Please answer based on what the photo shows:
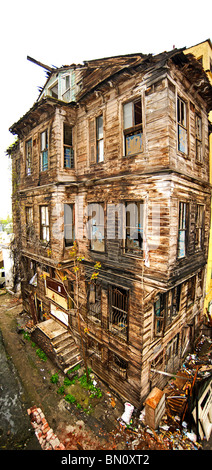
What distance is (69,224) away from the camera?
10.0 metres

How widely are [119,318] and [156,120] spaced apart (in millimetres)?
7952

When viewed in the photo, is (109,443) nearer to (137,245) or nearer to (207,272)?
(137,245)

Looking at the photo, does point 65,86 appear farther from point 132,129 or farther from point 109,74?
point 132,129

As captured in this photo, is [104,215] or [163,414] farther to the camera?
[104,215]

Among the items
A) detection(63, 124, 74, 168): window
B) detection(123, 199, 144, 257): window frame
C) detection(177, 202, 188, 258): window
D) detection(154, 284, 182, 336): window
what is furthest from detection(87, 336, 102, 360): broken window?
detection(63, 124, 74, 168): window

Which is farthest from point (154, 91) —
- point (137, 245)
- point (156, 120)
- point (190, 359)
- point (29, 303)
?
point (29, 303)

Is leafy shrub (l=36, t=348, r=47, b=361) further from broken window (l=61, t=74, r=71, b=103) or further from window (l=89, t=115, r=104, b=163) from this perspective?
broken window (l=61, t=74, r=71, b=103)

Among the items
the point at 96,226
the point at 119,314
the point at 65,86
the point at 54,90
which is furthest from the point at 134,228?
the point at 54,90

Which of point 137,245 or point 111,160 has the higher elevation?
point 111,160

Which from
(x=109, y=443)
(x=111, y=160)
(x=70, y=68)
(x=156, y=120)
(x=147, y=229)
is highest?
(x=70, y=68)

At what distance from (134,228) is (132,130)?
382cm

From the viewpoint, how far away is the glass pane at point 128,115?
284 inches

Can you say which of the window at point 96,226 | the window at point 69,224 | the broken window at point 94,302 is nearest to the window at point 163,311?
the broken window at point 94,302

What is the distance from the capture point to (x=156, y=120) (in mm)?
6191
